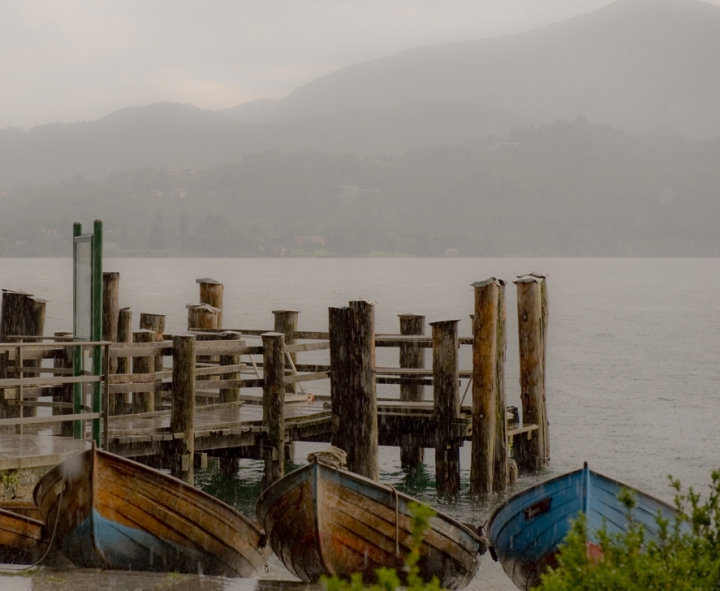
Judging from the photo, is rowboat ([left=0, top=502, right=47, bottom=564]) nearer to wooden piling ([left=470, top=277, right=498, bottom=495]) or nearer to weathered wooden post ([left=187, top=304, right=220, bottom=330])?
wooden piling ([left=470, top=277, right=498, bottom=495])

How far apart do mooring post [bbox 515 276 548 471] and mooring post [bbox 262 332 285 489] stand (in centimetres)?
513

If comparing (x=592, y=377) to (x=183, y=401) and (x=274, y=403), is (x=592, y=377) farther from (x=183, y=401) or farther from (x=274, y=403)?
(x=183, y=401)

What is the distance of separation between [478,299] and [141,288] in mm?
125614

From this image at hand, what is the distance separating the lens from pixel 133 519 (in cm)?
991

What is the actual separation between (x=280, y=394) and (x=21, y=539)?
14.5ft

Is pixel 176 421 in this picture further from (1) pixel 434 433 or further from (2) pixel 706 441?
(2) pixel 706 441

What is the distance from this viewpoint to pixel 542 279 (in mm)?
18453

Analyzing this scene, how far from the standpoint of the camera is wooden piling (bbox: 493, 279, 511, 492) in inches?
614

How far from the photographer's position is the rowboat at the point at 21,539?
34.0 feet

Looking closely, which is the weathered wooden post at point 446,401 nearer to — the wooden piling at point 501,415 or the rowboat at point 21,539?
the wooden piling at point 501,415

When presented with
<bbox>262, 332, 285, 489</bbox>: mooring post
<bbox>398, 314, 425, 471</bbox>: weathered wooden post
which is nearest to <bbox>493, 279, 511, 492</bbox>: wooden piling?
<bbox>398, 314, 425, 471</bbox>: weathered wooden post

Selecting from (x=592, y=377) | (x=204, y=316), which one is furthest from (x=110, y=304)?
(x=592, y=377)

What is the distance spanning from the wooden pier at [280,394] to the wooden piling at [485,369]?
0.7 inches

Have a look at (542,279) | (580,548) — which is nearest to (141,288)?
(542,279)
